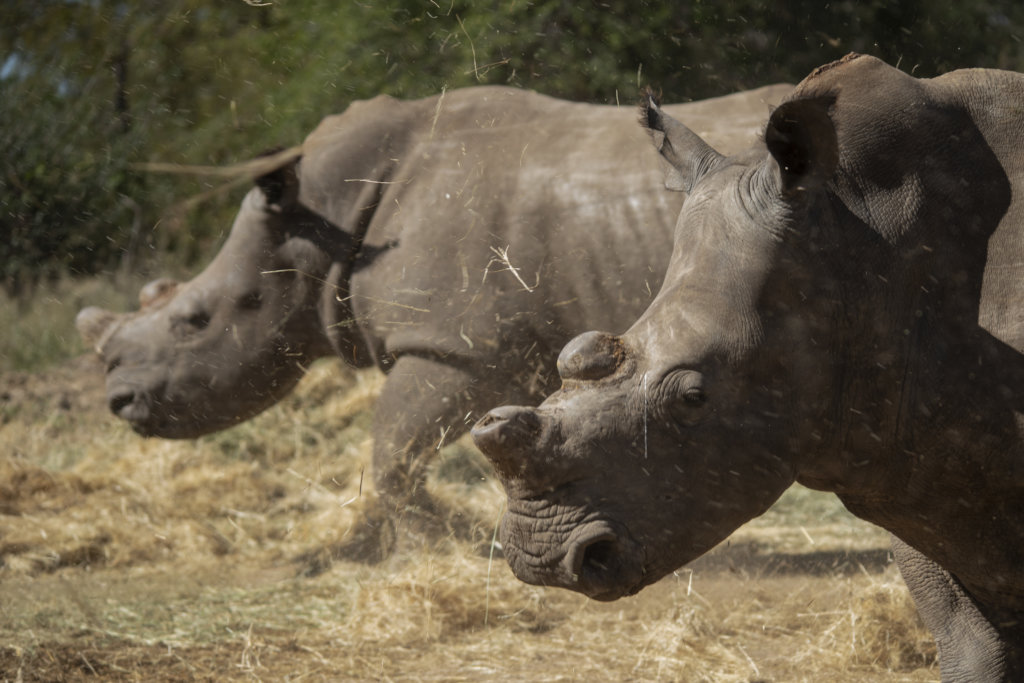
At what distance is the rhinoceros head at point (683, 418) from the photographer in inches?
107

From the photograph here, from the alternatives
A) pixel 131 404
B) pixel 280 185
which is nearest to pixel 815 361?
pixel 280 185

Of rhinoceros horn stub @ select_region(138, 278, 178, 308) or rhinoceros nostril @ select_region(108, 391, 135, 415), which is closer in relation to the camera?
rhinoceros nostril @ select_region(108, 391, 135, 415)

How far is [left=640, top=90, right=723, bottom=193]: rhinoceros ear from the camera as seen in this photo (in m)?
Result: 3.16

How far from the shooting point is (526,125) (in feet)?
18.6

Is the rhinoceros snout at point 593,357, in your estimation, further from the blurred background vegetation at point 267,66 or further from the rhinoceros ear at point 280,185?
the rhinoceros ear at point 280,185

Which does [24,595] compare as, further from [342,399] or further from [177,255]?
[177,255]

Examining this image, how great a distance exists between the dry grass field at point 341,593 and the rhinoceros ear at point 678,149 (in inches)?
75.6

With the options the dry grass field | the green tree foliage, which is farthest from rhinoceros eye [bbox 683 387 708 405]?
the dry grass field

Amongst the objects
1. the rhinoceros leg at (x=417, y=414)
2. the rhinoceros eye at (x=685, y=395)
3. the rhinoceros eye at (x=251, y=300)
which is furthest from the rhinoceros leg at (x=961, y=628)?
the rhinoceros eye at (x=251, y=300)

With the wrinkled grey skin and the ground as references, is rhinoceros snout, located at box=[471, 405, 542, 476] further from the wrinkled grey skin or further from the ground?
the wrinkled grey skin

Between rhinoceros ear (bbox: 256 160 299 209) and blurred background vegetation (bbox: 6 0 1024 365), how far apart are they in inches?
19.5

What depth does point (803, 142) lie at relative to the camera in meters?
2.74

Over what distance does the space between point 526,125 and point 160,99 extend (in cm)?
1447

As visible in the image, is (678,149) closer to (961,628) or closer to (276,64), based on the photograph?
(961,628)
